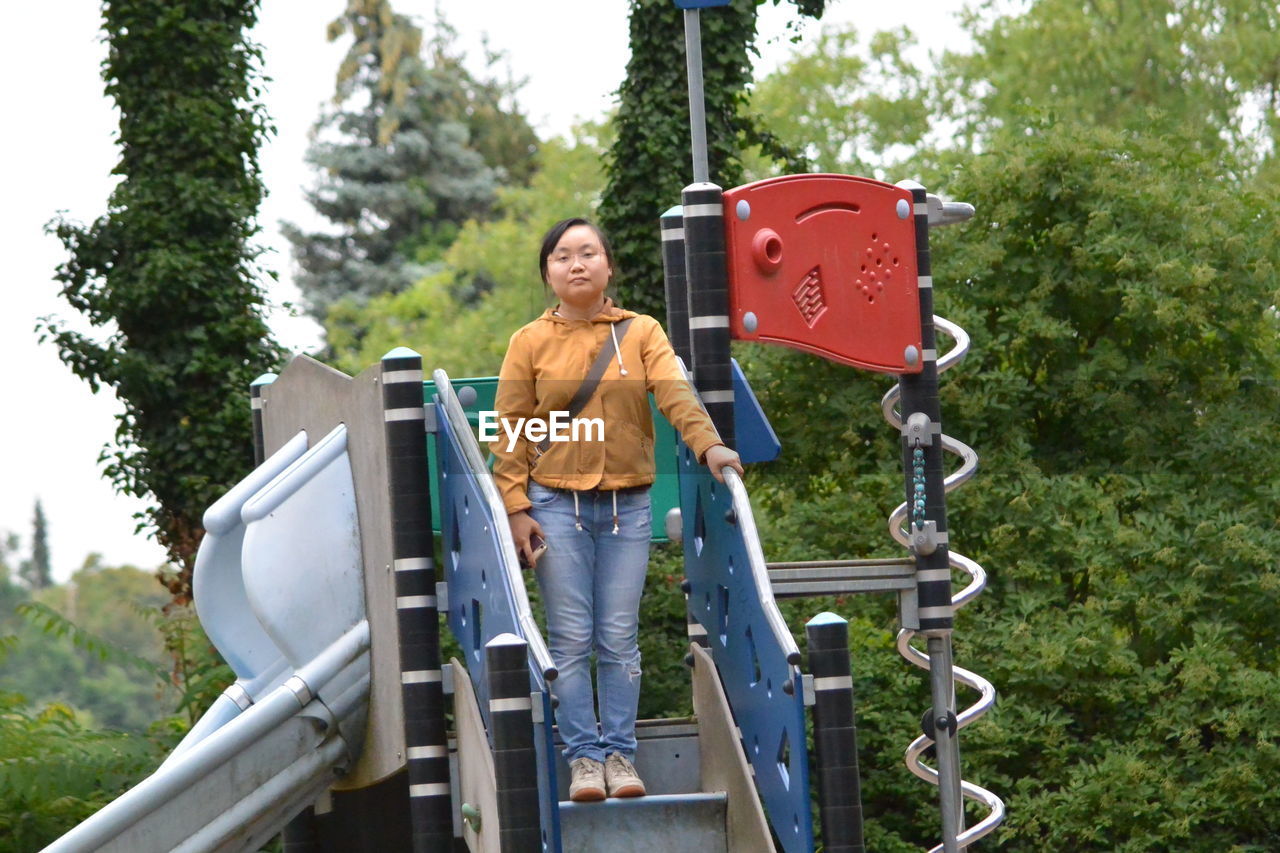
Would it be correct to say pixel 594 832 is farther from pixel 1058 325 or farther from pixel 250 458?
pixel 250 458

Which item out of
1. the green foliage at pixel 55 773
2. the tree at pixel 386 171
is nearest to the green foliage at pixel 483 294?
the tree at pixel 386 171

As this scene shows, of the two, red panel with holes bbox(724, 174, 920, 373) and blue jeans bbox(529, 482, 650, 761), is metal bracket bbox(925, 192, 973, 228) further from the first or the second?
blue jeans bbox(529, 482, 650, 761)

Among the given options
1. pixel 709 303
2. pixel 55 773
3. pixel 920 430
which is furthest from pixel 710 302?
pixel 55 773

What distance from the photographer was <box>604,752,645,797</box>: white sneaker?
5305mm

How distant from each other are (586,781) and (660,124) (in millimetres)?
7901

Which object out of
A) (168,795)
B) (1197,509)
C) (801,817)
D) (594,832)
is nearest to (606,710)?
(594,832)

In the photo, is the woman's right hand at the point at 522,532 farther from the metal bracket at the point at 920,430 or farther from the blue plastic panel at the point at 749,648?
the metal bracket at the point at 920,430

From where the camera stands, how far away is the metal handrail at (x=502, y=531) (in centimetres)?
498

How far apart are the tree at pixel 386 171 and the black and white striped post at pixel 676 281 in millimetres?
30718

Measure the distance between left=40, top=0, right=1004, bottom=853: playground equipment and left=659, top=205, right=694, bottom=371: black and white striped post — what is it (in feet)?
0.03

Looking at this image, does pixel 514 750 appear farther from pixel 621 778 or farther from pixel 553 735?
pixel 621 778

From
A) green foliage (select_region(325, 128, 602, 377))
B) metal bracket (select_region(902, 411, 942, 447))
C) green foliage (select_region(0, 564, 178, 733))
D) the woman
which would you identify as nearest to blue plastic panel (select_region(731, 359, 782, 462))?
metal bracket (select_region(902, 411, 942, 447))

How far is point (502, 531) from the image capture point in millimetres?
5246

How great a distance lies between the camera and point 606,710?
18.0 feet
